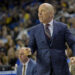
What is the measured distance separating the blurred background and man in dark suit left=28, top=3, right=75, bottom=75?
130 inches

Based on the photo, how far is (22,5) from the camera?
51.2 feet

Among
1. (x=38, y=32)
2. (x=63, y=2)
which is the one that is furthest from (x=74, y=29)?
(x=38, y=32)

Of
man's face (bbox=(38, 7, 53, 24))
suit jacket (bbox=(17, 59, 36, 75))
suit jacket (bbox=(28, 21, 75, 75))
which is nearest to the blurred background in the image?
suit jacket (bbox=(17, 59, 36, 75))

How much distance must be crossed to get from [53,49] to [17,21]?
10512 millimetres

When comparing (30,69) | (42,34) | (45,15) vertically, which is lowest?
(30,69)

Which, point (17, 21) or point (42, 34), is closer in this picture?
point (42, 34)

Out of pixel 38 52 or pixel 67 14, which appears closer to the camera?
pixel 38 52

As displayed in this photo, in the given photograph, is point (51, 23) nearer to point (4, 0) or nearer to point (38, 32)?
point (38, 32)

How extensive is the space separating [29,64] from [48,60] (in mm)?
1385

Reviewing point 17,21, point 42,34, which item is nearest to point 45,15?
point 42,34

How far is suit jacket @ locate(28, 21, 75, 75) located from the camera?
3.76 metres

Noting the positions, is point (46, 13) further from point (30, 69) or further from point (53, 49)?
point (30, 69)

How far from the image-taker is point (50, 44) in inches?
148

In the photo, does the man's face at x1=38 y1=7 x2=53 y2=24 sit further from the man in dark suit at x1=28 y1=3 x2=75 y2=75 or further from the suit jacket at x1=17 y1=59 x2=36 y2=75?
the suit jacket at x1=17 y1=59 x2=36 y2=75
